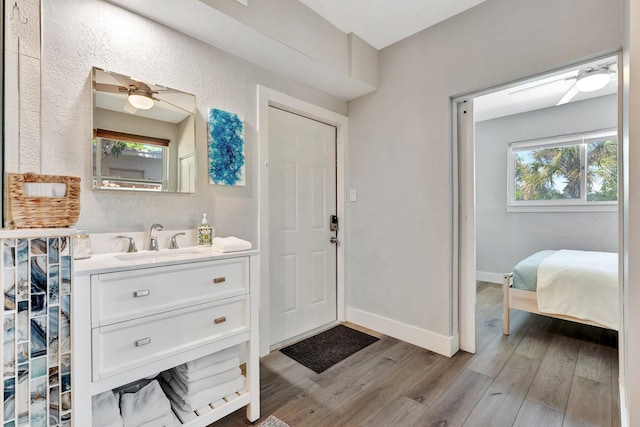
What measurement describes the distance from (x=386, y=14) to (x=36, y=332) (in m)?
2.67

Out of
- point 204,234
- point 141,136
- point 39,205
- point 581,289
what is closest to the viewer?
point 39,205

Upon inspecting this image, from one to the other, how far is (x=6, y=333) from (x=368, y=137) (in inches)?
102

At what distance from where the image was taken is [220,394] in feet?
4.83

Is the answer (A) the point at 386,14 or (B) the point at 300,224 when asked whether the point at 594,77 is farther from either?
(B) the point at 300,224

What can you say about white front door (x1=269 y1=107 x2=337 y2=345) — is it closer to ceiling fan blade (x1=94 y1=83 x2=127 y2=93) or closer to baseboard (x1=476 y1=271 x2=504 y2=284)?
ceiling fan blade (x1=94 y1=83 x2=127 y2=93)

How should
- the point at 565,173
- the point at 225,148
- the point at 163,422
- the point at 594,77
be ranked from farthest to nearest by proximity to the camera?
the point at 565,173 → the point at 594,77 → the point at 225,148 → the point at 163,422

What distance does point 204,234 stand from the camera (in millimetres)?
1747

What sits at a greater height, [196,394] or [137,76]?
[137,76]

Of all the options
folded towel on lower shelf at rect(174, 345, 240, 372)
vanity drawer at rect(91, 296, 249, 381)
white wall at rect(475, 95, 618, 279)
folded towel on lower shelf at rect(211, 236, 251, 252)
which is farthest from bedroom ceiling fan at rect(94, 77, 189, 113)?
white wall at rect(475, 95, 618, 279)

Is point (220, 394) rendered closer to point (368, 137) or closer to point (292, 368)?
point (292, 368)

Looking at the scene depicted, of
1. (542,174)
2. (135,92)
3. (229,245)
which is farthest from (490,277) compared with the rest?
(135,92)

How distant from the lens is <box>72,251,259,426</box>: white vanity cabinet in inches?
41.4

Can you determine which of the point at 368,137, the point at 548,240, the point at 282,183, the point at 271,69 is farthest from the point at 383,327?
the point at 548,240

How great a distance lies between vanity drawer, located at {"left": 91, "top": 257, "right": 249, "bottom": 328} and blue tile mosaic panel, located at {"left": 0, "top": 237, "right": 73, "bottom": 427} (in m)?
0.11
